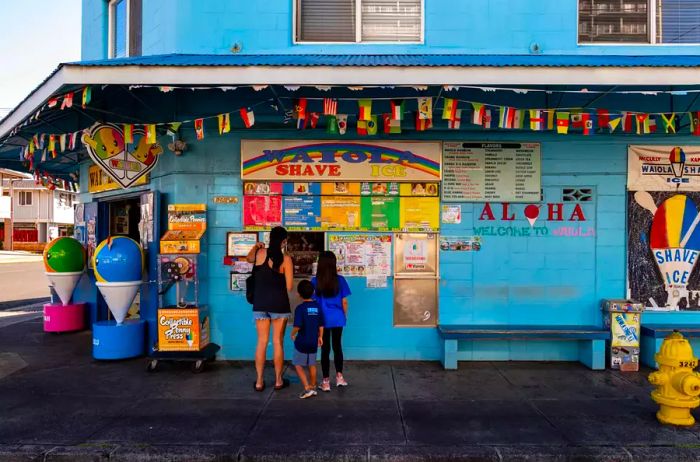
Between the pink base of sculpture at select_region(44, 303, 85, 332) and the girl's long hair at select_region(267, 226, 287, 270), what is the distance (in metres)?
5.51

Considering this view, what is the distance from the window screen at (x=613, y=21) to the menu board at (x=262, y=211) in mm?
5259

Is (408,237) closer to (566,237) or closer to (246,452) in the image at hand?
(566,237)

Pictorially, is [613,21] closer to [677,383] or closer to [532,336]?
[532,336]

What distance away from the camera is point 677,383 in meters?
4.43

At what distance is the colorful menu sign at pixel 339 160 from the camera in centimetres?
661

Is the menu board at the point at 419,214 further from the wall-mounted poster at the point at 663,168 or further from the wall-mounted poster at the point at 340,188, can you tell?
the wall-mounted poster at the point at 663,168

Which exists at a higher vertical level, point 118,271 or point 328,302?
point 118,271

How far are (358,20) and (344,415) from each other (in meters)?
5.63

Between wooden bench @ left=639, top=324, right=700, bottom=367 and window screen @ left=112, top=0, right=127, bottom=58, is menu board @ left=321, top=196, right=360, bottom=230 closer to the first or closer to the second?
wooden bench @ left=639, top=324, right=700, bottom=367

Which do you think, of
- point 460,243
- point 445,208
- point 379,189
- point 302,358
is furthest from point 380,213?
point 302,358

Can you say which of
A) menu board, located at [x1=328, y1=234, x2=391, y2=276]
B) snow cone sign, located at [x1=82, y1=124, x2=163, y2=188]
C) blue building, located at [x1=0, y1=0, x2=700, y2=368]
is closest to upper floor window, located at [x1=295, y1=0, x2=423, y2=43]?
blue building, located at [x1=0, y1=0, x2=700, y2=368]

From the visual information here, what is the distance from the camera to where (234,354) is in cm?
671

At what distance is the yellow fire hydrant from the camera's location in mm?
4387

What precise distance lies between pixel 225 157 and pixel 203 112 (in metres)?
0.75
